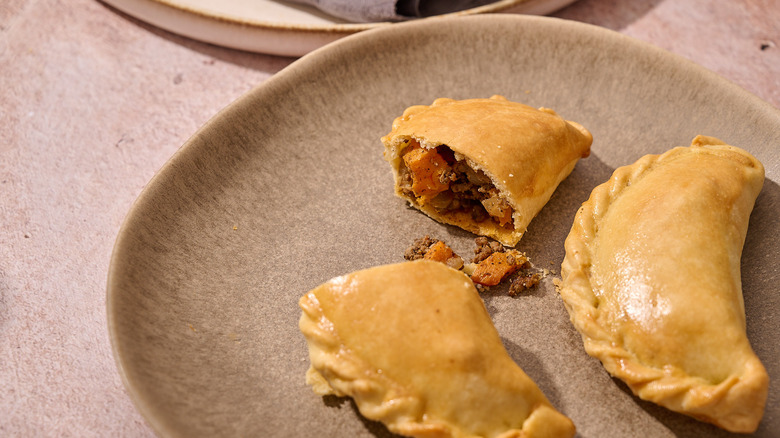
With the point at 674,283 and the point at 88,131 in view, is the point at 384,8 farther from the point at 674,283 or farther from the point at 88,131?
the point at 674,283

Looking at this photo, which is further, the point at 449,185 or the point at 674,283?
the point at 449,185

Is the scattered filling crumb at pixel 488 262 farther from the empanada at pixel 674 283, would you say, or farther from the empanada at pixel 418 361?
the empanada at pixel 418 361

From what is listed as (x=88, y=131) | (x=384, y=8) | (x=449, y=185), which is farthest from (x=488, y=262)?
(x=88, y=131)

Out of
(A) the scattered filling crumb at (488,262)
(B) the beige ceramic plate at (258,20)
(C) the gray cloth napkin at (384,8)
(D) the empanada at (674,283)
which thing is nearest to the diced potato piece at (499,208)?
(A) the scattered filling crumb at (488,262)

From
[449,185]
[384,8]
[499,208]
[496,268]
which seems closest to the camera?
[496,268]

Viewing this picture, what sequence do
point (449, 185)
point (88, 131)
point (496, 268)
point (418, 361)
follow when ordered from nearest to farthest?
point (418, 361) → point (496, 268) → point (449, 185) → point (88, 131)

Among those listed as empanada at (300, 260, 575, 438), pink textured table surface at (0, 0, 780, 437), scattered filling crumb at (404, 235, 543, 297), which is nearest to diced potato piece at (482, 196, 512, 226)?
scattered filling crumb at (404, 235, 543, 297)

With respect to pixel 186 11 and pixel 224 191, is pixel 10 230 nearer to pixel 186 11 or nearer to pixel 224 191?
pixel 224 191
